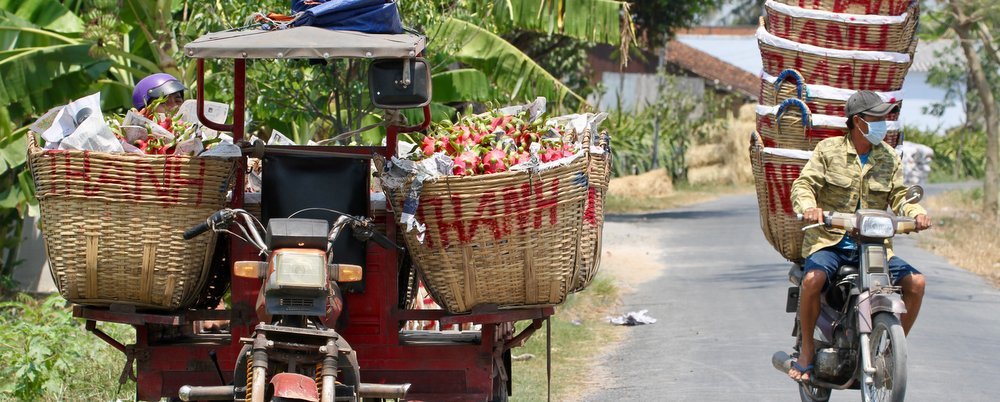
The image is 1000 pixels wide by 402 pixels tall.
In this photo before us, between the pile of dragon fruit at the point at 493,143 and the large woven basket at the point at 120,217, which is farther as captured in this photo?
the pile of dragon fruit at the point at 493,143

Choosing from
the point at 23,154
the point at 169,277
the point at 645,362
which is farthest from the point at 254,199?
the point at 23,154

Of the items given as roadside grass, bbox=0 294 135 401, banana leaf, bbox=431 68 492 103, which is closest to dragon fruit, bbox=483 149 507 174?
roadside grass, bbox=0 294 135 401

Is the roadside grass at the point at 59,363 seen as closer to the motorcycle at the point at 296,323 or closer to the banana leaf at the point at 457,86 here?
the motorcycle at the point at 296,323

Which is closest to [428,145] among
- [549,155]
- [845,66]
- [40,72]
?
[549,155]

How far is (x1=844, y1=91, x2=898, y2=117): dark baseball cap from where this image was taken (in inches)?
274

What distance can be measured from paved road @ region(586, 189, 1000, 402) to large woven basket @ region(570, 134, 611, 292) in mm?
2178

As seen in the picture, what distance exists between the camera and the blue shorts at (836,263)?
6895 mm

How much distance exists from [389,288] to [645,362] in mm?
4309

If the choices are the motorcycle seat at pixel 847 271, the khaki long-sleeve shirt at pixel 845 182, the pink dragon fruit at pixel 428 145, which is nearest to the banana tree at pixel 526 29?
the khaki long-sleeve shirt at pixel 845 182

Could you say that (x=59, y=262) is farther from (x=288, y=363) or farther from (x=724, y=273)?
(x=724, y=273)

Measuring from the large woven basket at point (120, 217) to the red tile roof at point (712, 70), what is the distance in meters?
40.7

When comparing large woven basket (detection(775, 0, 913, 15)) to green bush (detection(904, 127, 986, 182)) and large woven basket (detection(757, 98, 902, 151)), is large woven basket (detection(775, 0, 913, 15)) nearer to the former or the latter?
large woven basket (detection(757, 98, 902, 151))

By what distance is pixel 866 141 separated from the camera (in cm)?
703

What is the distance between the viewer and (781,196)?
7.76m
